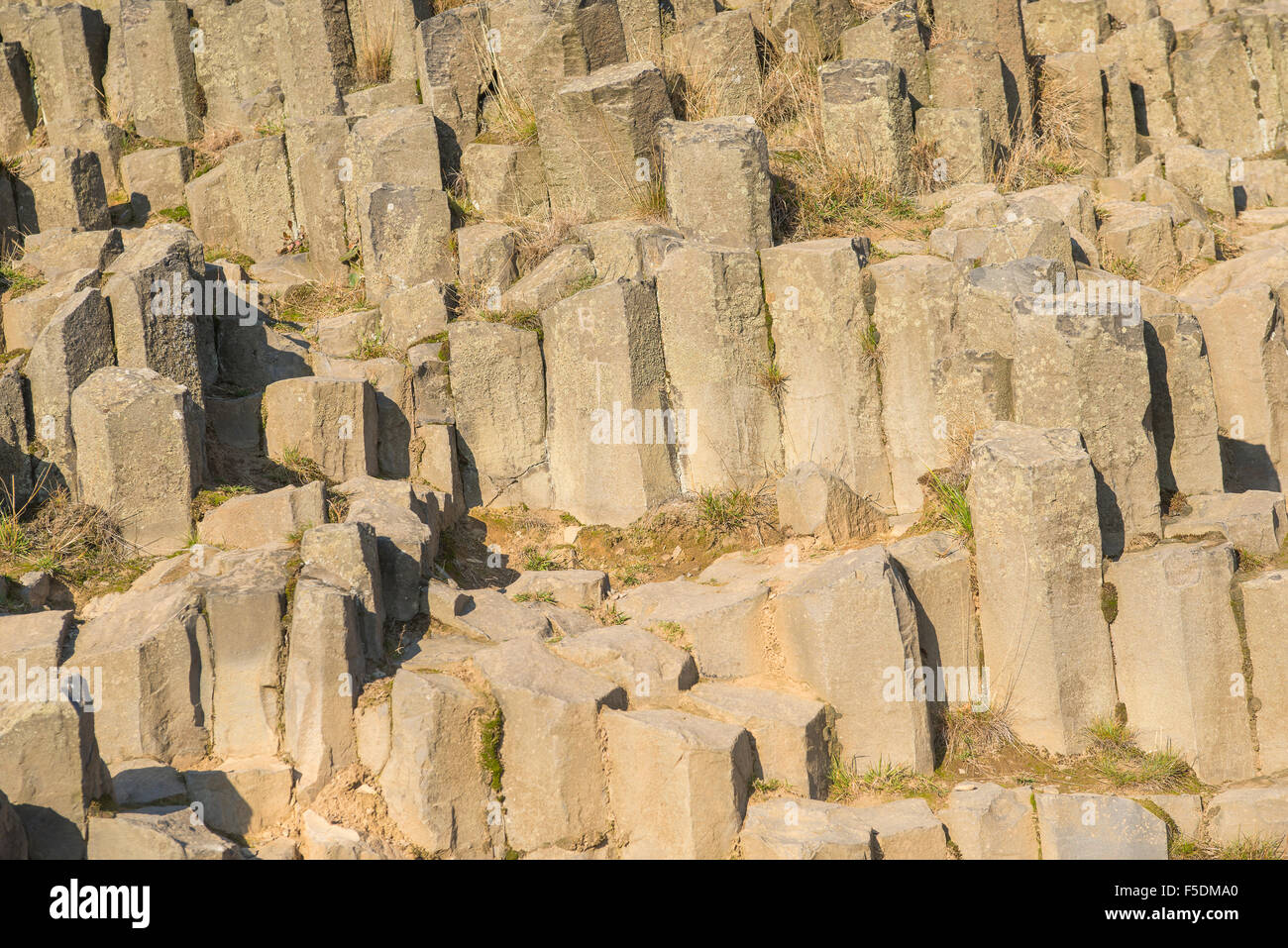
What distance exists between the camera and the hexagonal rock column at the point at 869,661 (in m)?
8.23

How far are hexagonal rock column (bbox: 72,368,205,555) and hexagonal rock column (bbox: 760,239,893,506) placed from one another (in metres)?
4.56

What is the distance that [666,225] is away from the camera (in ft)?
37.3

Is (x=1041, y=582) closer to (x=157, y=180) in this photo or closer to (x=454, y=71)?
(x=454, y=71)

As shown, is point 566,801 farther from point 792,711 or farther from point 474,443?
point 474,443

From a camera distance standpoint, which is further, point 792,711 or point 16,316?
point 16,316

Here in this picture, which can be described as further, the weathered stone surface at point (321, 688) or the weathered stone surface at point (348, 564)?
the weathered stone surface at point (348, 564)

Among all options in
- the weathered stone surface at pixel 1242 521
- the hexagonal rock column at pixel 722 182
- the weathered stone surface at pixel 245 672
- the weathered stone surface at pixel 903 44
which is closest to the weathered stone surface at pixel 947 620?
the weathered stone surface at pixel 1242 521

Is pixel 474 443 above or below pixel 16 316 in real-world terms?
below

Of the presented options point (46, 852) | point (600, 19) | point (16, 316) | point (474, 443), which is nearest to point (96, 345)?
point (16, 316)

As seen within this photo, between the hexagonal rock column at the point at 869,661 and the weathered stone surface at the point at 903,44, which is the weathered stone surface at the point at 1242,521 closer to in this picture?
the hexagonal rock column at the point at 869,661

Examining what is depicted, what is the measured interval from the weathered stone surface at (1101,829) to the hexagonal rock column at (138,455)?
19.3 ft

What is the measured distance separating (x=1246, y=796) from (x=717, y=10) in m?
9.52

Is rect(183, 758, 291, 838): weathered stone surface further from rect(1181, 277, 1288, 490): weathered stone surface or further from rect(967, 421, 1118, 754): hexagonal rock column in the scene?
rect(1181, 277, 1288, 490): weathered stone surface

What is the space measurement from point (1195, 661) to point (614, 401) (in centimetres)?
462
